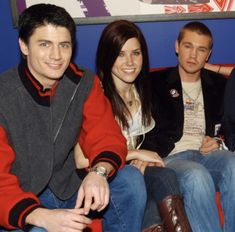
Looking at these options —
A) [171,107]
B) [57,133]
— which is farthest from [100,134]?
[171,107]

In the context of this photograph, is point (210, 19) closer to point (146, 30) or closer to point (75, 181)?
point (146, 30)

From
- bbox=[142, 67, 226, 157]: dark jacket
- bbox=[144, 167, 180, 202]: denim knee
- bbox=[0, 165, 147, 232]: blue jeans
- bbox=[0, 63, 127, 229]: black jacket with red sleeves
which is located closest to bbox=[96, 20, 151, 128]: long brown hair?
bbox=[142, 67, 226, 157]: dark jacket

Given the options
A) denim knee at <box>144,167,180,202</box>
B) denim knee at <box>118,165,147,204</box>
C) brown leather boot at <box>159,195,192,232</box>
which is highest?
denim knee at <box>118,165,147,204</box>

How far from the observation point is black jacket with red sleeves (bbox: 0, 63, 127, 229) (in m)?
1.49

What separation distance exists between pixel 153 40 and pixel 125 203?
1.26 m

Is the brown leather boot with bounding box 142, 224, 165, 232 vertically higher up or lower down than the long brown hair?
lower down

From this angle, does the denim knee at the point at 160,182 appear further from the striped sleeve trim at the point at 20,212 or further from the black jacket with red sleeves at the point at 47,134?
the striped sleeve trim at the point at 20,212

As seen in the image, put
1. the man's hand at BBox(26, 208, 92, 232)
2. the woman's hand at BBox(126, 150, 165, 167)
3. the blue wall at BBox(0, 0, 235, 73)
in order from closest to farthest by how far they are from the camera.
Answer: the man's hand at BBox(26, 208, 92, 232) → the woman's hand at BBox(126, 150, 165, 167) → the blue wall at BBox(0, 0, 235, 73)

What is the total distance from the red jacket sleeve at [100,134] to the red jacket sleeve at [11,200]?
1.13 feet

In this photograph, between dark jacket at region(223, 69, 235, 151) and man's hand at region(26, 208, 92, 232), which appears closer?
man's hand at region(26, 208, 92, 232)

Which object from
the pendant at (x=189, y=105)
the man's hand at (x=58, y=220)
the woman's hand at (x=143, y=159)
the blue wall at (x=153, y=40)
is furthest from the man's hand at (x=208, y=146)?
the man's hand at (x=58, y=220)

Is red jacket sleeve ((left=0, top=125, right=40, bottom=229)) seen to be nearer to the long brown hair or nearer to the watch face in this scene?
the watch face

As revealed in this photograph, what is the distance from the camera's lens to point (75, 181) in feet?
5.92

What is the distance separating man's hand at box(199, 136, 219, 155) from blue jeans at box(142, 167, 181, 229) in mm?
360
